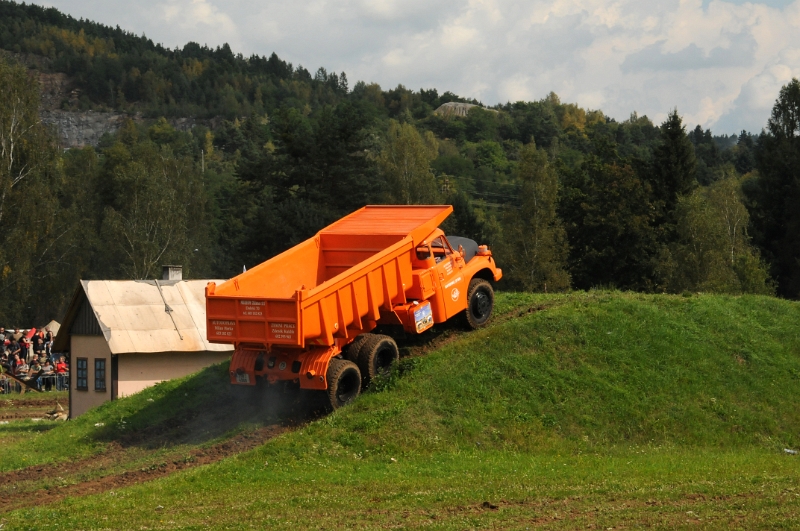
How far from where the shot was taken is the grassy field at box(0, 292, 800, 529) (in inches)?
462

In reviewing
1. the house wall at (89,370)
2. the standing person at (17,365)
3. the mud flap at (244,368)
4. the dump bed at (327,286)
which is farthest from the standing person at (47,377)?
the mud flap at (244,368)

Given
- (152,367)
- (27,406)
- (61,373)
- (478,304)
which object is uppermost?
(478,304)

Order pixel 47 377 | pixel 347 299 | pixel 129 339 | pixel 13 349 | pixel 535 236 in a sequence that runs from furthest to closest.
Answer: pixel 535 236
pixel 13 349
pixel 47 377
pixel 129 339
pixel 347 299

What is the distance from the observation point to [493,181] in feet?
371

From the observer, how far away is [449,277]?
61.2ft

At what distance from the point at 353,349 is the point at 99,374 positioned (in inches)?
547

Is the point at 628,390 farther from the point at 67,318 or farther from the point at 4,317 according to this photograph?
the point at 4,317

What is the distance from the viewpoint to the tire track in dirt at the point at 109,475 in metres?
14.1

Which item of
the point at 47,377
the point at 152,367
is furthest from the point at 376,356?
the point at 47,377

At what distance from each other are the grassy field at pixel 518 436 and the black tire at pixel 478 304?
1.40 feet

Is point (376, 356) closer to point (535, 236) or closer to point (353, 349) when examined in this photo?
point (353, 349)

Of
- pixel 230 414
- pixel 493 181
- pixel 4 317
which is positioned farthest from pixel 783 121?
pixel 230 414

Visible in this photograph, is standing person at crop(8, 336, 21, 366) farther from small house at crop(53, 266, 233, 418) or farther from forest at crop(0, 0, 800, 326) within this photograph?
forest at crop(0, 0, 800, 326)

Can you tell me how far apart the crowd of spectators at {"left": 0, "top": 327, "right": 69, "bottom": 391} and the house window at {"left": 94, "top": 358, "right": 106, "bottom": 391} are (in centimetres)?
1096
